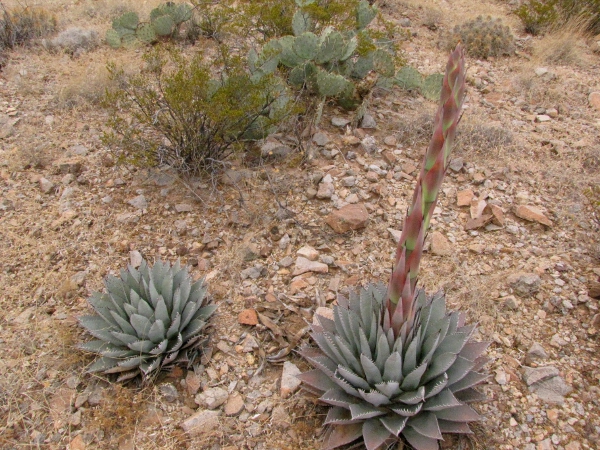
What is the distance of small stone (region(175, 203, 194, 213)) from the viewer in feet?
13.1

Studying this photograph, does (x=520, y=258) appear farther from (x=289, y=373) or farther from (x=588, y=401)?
(x=289, y=373)

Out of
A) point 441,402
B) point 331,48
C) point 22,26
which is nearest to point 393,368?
point 441,402

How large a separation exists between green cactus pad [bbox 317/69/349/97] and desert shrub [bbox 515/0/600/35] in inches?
181

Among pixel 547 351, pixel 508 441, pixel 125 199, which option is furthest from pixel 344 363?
pixel 125 199

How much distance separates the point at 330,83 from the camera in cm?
453

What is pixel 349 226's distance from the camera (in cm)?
375

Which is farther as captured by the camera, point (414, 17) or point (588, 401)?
point (414, 17)

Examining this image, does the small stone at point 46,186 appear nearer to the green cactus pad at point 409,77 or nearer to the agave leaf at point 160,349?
the agave leaf at point 160,349

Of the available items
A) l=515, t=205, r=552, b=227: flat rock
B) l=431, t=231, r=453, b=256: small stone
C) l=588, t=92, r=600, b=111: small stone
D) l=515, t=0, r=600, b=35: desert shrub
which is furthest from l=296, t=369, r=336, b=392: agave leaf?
l=515, t=0, r=600, b=35: desert shrub

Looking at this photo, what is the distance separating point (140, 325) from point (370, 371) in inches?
55.3

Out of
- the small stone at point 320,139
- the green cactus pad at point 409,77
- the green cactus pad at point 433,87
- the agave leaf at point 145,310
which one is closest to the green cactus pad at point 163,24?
the small stone at point 320,139

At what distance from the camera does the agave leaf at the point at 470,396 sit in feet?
8.07

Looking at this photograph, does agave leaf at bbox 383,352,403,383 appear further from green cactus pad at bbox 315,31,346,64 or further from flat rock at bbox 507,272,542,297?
green cactus pad at bbox 315,31,346,64

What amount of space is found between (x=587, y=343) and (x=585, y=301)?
0.34 meters
